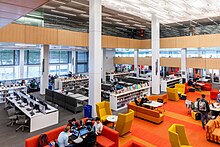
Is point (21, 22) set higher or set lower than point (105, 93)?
higher

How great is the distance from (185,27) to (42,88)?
18.0 m

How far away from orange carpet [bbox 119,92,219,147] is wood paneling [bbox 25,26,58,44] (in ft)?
26.3

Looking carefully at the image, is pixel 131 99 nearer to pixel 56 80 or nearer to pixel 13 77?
pixel 56 80

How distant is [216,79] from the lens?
21.1 m

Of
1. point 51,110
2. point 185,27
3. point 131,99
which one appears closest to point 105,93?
point 131,99

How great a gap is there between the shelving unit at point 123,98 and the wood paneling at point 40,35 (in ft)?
19.3

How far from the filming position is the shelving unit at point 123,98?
10.3 m

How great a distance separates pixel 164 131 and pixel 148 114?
1.28 m

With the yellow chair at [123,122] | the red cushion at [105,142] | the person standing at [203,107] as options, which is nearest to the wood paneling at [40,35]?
the yellow chair at [123,122]

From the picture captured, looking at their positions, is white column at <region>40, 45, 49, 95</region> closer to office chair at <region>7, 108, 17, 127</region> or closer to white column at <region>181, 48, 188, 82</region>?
office chair at <region>7, 108, 17, 127</region>

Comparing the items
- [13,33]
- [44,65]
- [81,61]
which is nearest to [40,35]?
[13,33]

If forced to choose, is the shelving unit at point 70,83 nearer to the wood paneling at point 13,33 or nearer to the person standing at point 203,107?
the wood paneling at point 13,33

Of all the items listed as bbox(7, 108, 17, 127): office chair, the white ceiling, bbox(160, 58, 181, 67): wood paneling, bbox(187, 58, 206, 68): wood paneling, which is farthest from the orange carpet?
bbox(160, 58, 181, 67): wood paneling

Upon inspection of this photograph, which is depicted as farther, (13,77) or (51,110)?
(13,77)
